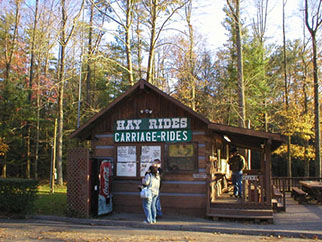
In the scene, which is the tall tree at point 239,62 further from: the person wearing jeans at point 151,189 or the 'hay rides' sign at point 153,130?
the person wearing jeans at point 151,189

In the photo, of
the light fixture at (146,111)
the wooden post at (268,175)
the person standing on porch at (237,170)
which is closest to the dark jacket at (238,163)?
the person standing on porch at (237,170)

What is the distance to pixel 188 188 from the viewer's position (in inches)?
425

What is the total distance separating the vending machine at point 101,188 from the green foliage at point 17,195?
228cm

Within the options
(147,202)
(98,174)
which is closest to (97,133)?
(98,174)

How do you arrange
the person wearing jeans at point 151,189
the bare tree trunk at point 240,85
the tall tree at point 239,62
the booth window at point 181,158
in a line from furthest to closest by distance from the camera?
the tall tree at point 239,62
the bare tree trunk at point 240,85
the booth window at point 181,158
the person wearing jeans at point 151,189

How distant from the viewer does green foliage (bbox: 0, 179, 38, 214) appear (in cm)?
1109

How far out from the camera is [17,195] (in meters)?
11.1

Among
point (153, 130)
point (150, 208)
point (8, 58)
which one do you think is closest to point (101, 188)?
point (150, 208)

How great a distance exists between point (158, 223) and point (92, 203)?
95.4 inches

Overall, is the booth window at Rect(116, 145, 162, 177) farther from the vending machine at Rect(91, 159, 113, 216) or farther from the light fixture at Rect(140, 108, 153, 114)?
the light fixture at Rect(140, 108, 153, 114)

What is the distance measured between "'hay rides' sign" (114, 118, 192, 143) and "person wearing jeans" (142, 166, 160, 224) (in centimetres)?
171

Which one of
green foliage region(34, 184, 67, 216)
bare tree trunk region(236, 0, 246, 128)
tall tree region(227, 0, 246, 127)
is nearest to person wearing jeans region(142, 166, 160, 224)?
green foliage region(34, 184, 67, 216)

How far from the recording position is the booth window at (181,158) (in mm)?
10875

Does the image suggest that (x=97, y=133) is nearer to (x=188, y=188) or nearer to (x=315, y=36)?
(x=188, y=188)
